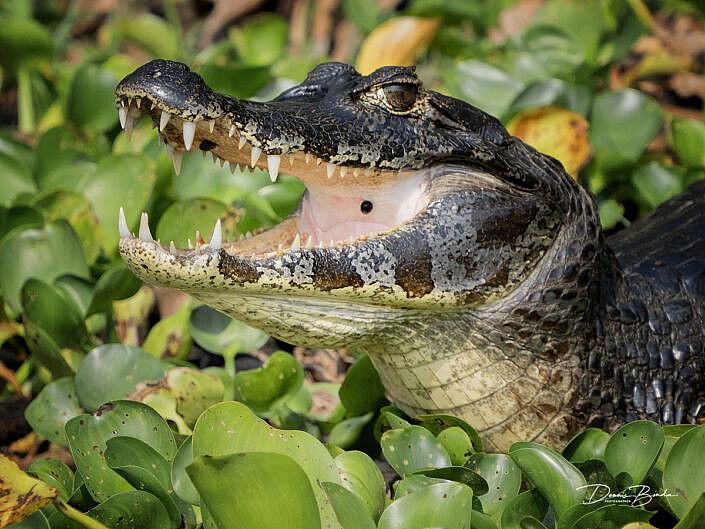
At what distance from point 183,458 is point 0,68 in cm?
401

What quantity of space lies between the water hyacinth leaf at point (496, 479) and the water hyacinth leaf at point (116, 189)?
1.72 m

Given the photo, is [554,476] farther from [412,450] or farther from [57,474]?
[57,474]

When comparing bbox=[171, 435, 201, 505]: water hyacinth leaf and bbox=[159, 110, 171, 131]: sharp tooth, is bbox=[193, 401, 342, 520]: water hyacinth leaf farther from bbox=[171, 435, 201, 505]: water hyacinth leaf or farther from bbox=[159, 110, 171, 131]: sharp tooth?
bbox=[159, 110, 171, 131]: sharp tooth

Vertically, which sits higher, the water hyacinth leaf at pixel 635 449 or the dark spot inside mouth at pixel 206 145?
the dark spot inside mouth at pixel 206 145

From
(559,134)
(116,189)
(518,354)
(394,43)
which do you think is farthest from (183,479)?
(394,43)

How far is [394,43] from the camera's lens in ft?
15.4

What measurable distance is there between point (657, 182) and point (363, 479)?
2.30 m

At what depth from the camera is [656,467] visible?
1956 mm

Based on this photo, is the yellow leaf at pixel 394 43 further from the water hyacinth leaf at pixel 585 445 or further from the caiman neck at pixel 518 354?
the water hyacinth leaf at pixel 585 445

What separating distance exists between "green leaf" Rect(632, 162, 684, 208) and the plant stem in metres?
2.70

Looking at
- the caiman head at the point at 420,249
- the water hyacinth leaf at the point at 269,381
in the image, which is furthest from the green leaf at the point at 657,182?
the water hyacinth leaf at the point at 269,381

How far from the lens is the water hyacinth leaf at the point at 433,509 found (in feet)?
5.42

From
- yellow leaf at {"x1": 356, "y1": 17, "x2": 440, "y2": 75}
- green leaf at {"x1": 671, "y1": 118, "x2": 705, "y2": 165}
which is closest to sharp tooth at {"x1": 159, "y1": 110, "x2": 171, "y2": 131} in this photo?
green leaf at {"x1": 671, "y1": 118, "x2": 705, "y2": 165}
